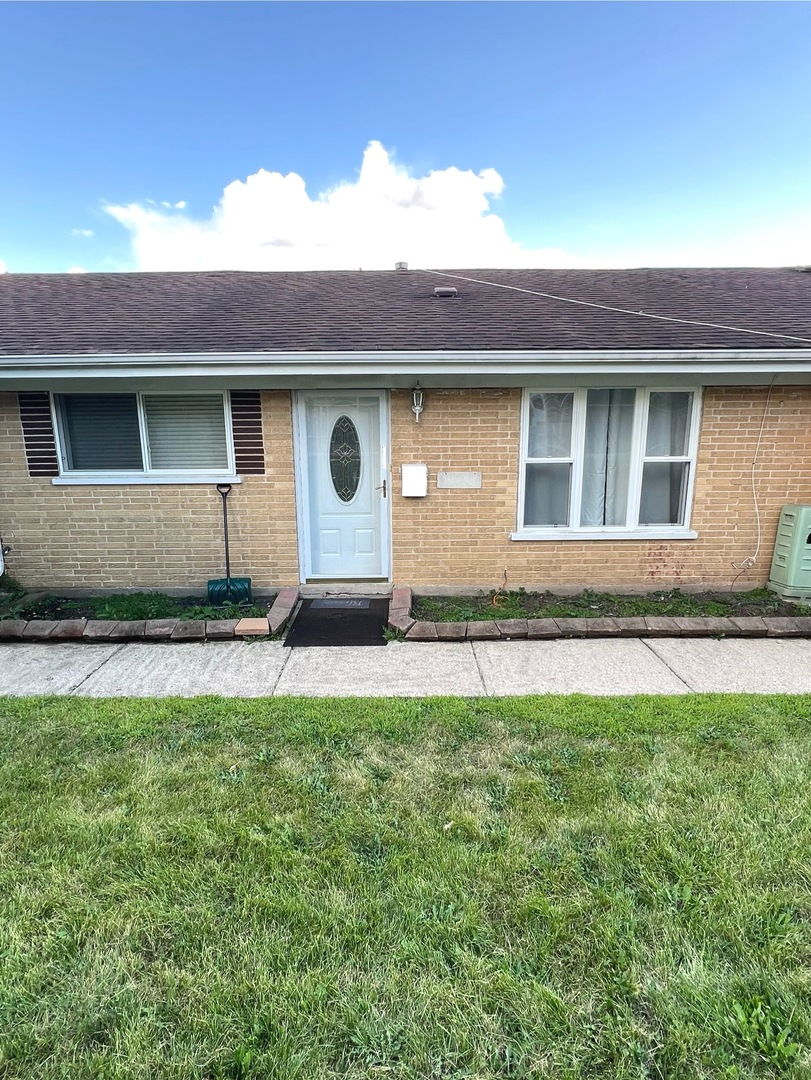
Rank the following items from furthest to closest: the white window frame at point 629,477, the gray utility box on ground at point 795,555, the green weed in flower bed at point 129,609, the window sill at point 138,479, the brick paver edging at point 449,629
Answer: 1. the window sill at point 138,479
2. the white window frame at point 629,477
3. the gray utility box on ground at point 795,555
4. the green weed in flower bed at point 129,609
5. the brick paver edging at point 449,629

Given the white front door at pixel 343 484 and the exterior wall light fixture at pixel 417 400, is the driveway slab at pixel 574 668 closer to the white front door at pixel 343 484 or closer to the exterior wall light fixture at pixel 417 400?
the white front door at pixel 343 484

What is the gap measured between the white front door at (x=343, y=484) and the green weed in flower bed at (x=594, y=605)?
38.1 inches

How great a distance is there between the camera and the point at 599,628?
17.4 ft

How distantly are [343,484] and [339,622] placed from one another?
1.70 metres

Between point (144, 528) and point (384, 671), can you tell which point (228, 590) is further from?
point (384, 671)

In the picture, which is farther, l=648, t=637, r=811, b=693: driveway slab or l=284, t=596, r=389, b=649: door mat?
l=284, t=596, r=389, b=649: door mat

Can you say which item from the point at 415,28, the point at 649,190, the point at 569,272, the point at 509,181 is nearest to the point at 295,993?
the point at 569,272

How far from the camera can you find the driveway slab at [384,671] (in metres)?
4.25

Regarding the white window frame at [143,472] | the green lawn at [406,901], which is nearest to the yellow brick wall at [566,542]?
the white window frame at [143,472]

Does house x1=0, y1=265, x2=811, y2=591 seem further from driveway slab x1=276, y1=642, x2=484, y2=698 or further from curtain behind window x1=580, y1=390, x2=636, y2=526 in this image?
driveway slab x1=276, y1=642, x2=484, y2=698

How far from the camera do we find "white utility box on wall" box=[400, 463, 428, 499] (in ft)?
20.3

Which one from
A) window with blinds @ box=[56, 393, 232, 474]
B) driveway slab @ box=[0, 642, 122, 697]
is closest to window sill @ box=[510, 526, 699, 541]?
window with blinds @ box=[56, 393, 232, 474]

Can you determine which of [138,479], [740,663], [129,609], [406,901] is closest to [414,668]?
[406,901]

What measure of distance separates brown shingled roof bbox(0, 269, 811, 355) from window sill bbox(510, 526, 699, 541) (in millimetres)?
2029
